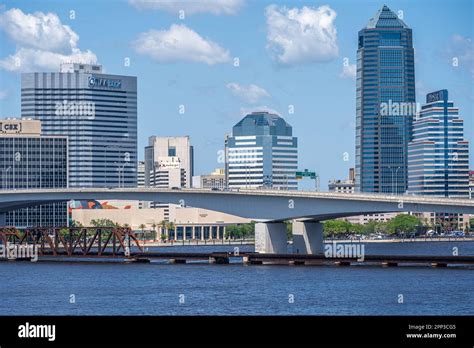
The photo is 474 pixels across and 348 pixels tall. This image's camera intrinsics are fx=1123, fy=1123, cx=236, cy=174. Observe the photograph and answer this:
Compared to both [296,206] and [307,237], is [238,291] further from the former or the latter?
[307,237]

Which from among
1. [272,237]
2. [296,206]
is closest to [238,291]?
[296,206]

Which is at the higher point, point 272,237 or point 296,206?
point 296,206

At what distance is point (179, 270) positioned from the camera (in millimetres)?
105938

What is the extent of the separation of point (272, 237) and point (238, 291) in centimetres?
4885

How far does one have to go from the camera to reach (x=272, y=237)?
126312 mm

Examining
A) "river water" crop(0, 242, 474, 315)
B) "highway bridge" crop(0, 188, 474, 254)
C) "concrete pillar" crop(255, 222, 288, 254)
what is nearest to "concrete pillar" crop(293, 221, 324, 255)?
"highway bridge" crop(0, 188, 474, 254)

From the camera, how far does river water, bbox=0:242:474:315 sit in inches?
2539

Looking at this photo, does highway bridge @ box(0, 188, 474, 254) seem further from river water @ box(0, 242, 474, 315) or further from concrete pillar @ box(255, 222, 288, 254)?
river water @ box(0, 242, 474, 315)

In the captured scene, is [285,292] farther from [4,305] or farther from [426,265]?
[426,265]

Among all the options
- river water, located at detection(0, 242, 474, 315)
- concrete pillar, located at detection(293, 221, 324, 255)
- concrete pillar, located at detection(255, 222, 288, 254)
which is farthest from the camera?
concrete pillar, located at detection(255, 222, 288, 254)

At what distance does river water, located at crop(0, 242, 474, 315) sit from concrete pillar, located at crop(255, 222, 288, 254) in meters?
16.5

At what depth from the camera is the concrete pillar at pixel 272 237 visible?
125931mm
